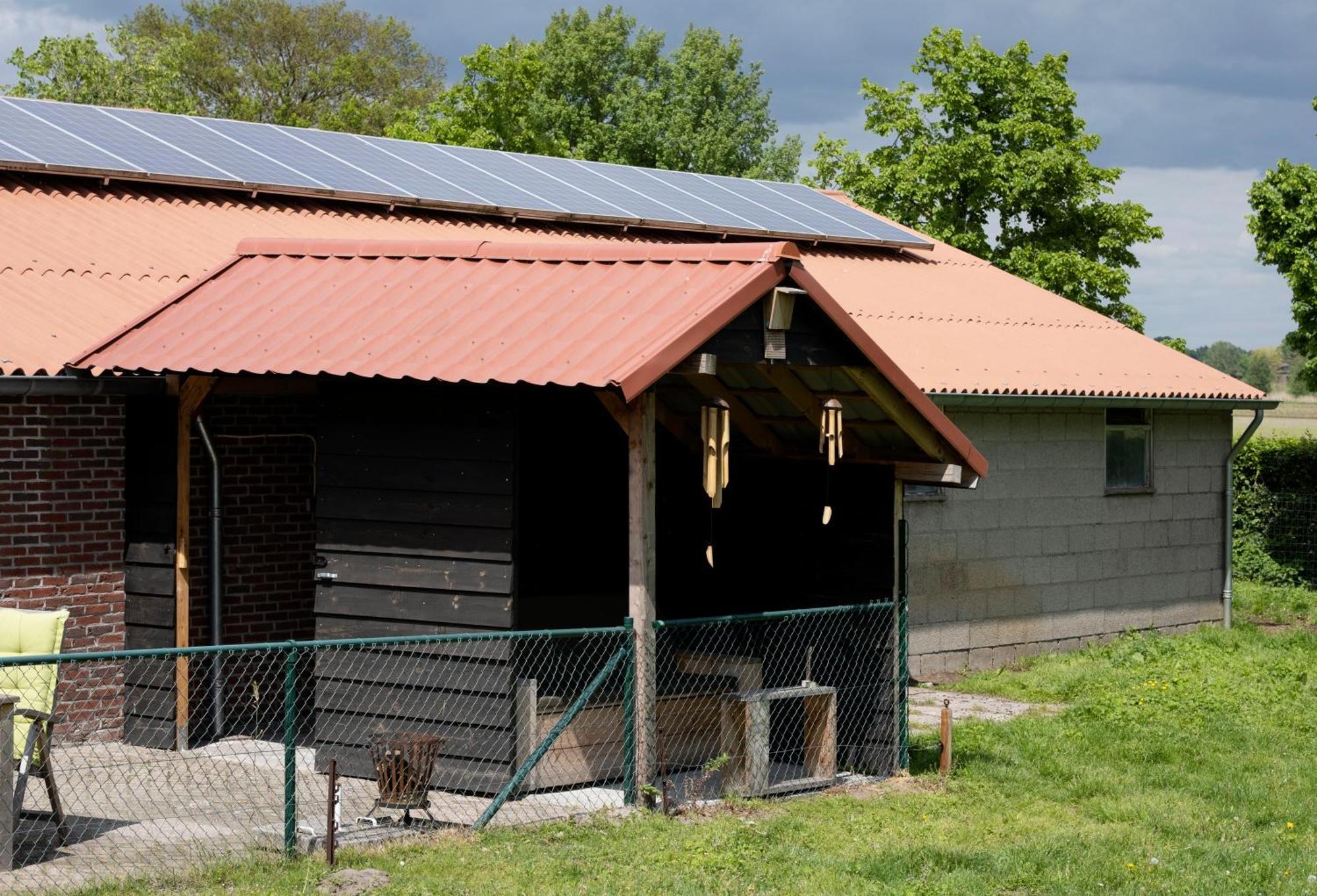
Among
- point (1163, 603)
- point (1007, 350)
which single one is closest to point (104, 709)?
point (1007, 350)

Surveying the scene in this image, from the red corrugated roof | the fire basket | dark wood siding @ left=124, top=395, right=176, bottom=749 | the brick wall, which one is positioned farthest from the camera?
dark wood siding @ left=124, top=395, right=176, bottom=749

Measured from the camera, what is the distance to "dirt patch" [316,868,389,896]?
732 centimetres

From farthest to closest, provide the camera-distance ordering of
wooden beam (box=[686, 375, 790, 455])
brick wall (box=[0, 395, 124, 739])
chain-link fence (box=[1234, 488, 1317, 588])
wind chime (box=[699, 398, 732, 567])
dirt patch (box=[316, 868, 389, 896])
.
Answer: chain-link fence (box=[1234, 488, 1317, 588]) → wooden beam (box=[686, 375, 790, 455]) → brick wall (box=[0, 395, 124, 739]) → wind chime (box=[699, 398, 732, 567]) → dirt patch (box=[316, 868, 389, 896])

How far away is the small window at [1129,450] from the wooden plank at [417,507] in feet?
30.1

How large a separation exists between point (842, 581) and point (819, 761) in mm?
1237

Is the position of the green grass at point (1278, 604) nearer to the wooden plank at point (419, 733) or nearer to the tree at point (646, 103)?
the wooden plank at point (419, 733)

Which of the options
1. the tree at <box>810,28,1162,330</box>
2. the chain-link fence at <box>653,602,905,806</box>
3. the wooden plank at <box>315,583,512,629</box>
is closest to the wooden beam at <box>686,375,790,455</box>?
the chain-link fence at <box>653,602,905,806</box>

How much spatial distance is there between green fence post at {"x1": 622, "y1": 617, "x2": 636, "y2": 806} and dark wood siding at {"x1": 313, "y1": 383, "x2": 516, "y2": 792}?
31.3 inches

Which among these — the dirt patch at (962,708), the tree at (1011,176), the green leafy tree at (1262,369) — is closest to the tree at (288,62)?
the tree at (1011,176)

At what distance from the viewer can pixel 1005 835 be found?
890 cm

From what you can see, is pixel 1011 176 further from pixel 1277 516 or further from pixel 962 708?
pixel 962 708

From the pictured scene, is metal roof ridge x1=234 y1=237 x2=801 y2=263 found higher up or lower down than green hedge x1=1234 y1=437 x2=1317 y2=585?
higher up

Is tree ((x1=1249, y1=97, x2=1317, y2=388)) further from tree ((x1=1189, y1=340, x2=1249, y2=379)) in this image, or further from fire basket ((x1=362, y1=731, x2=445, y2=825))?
tree ((x1=1189, y1=340, x2=1249, y2=379))

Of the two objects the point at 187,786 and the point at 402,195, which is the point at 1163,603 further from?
the point at 187,786
